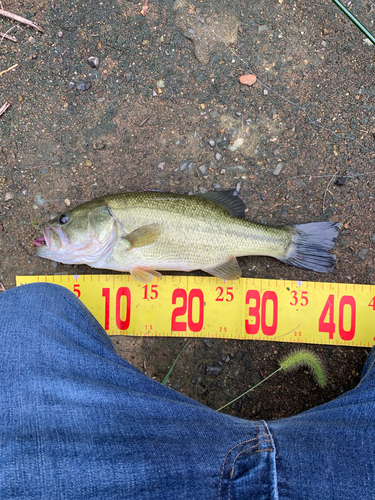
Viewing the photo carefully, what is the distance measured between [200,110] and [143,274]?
5.18 feet

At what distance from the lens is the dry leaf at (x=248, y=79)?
296cm

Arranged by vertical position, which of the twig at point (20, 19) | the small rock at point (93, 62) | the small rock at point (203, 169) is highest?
the twig at point (20, 19)

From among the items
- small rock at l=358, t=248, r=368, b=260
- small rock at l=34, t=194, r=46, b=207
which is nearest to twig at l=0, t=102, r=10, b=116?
small rock at l=34, t=194, r=46, b=207

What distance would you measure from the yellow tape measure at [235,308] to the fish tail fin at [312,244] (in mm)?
200

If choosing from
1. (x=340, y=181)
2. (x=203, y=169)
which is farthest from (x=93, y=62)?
(x=340, y=181)

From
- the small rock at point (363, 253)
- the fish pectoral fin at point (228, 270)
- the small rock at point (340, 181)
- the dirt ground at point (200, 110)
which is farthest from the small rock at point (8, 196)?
the small rock at point (363, 253)

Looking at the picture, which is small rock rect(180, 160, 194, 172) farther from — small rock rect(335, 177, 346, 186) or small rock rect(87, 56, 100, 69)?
small rock rect(335, 177, 346, 186)

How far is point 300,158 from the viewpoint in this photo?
2.98 metres

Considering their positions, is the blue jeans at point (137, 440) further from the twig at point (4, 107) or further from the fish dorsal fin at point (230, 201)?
the twig at point (4, 107)

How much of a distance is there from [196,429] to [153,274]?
4.29ft

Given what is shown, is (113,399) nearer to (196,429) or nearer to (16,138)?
(196,429)

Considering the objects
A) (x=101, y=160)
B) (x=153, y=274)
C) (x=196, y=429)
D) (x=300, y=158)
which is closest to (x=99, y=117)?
(x=101, y=160)

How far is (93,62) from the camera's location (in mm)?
2967

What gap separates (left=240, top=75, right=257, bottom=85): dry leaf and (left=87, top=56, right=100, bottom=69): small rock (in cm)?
132
